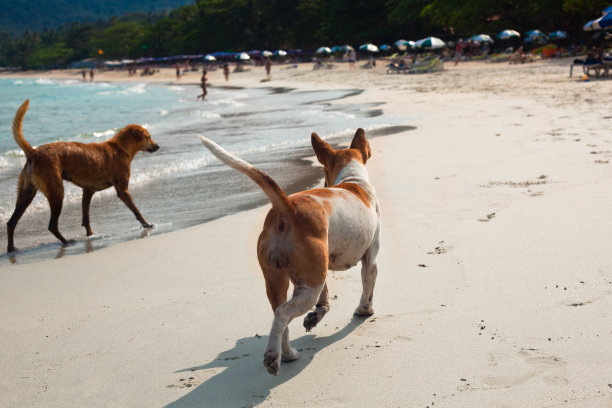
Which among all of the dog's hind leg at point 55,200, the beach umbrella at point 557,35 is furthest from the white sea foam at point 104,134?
the beach umbrella at point 557,35

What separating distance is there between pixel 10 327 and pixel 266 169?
6.70m

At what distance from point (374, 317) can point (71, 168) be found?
14.4 ft

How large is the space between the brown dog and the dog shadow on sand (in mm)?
3948

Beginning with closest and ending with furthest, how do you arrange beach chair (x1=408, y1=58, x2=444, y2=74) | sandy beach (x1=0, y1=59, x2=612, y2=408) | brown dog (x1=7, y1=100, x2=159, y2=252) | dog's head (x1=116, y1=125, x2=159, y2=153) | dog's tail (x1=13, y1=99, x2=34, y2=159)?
sandy beach (x1=0, y1=59, x2=612, y2=408), dog's tail (x1=13, y1=99, x2=34, y2=159), brown dog (x1=7, y1=100, x2=159, y2=252), dog's head (x1=116, y1=125, x2=159, y2=153), beach chair (x1=408, y1=58, x2=444, y2=74)

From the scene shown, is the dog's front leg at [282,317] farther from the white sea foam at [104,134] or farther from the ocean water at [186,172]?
the white sea foam at [104,134]

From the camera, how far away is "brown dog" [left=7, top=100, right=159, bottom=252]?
21.8 feet

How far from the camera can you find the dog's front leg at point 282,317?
2959 millimetres

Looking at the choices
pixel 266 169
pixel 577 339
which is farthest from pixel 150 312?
pixel 266 169

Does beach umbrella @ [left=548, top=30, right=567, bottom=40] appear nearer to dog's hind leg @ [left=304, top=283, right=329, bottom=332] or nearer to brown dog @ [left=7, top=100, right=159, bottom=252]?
brown dog @ [left=7, top=100, right=159, bottom=252]

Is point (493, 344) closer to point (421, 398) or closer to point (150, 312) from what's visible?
point (421, 398)

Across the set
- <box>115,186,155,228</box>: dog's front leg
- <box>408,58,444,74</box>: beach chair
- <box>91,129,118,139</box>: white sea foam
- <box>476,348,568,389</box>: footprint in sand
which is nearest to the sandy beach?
<box>476,348,568,389</box>: footprint in sand

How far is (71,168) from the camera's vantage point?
6863 millimetres

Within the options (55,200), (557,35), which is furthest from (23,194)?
(557,35)

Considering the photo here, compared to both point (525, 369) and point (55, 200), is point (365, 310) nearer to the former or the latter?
point (525, 369)
